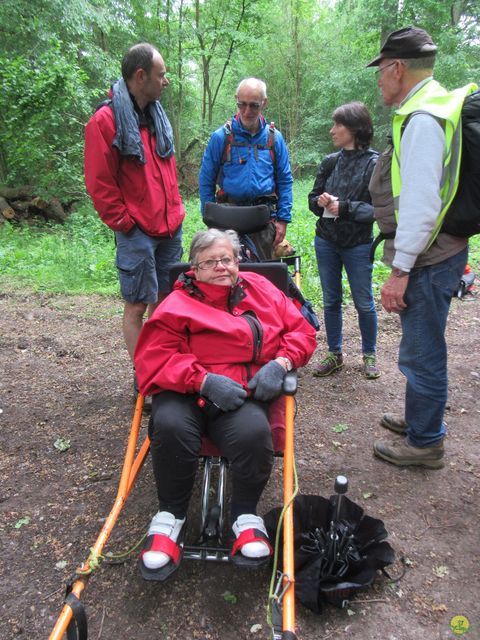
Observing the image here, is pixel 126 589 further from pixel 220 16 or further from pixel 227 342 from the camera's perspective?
pixel 220 16

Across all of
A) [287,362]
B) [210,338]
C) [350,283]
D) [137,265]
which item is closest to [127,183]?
[137,265]

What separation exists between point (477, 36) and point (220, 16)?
27.0 feet

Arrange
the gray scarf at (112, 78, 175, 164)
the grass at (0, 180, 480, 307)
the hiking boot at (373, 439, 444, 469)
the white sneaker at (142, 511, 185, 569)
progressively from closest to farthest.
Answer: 1. the white sneaker at (142, 511, 185, 569)
2. the hiking boot at (373, 439, 444, 469)
3. the gray scarf at (112, 78, 175, 164)
4. the grass at (0, 180, 480, 307)

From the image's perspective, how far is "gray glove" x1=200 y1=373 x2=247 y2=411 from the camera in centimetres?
198

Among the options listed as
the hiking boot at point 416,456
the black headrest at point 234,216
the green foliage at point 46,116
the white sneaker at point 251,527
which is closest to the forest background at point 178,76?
the green foliage at point 46,116

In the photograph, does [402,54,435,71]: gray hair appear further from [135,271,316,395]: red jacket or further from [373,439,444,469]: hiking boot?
[373,439,444,469]: hiking boot

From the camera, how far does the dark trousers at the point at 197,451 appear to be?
1.91m

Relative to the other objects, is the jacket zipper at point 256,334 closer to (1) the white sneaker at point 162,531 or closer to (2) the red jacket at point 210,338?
(2) the red jacket at point 210,338

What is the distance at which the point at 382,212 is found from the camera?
7.84 feet

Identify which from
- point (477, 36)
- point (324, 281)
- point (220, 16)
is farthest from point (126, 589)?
point (220, 16)

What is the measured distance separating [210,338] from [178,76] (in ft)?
53.2

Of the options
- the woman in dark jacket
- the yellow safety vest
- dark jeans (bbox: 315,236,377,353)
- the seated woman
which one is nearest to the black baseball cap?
the yellow safety vest

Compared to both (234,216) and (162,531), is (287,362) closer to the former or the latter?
(162,531)

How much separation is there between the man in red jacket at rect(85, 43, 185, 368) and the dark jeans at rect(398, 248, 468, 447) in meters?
1.70
